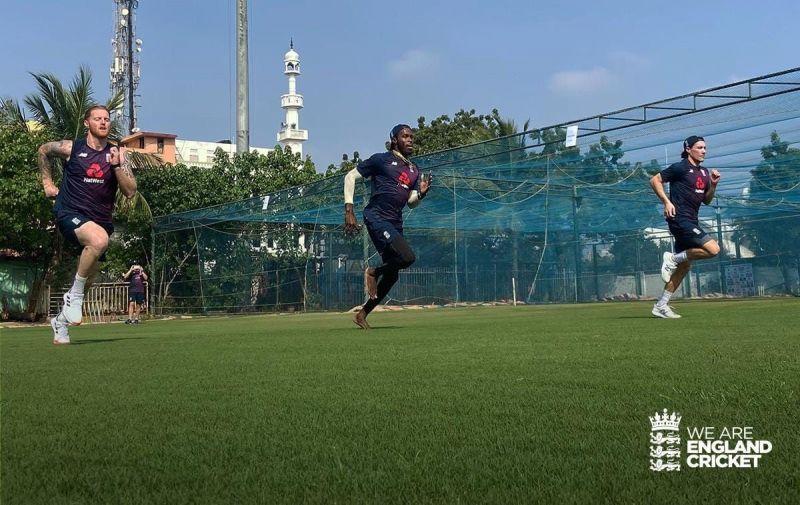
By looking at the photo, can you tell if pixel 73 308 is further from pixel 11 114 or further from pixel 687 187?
pixel 11 114

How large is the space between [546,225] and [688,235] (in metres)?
12.3

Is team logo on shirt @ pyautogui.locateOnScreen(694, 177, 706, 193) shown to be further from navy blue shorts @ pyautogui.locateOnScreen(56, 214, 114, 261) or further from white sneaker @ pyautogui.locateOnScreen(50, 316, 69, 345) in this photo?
white sneaker @ pyautogui.locateOnScreen(50, 316, 69, 345)

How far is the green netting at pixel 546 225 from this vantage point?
18.5m

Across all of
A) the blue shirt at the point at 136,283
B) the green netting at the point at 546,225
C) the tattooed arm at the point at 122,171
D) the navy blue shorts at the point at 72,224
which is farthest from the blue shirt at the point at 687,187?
the blue shirt at the point at 136,283

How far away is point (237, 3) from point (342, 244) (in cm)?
1518

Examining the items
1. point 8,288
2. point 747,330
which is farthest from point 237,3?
point 747,330

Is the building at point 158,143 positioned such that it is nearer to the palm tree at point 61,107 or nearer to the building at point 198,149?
the building at point 198,149

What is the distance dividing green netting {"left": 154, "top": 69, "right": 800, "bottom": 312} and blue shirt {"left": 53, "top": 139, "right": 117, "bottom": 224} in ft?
48.1

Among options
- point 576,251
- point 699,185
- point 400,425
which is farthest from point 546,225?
point 400,425

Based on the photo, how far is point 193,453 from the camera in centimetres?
243

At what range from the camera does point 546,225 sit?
72.1ft

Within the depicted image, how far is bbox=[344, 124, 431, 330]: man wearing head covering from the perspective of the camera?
9117 mm

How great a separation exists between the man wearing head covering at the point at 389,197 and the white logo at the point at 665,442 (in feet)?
21.2

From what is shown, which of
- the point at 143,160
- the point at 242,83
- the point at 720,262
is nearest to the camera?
the point at 720,262
